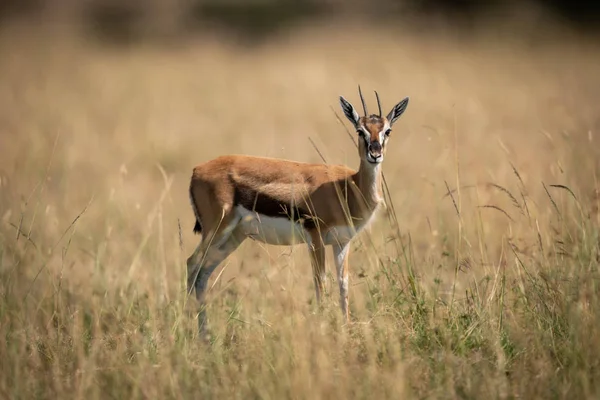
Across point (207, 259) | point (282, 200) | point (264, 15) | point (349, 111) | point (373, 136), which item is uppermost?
point (264, 15)

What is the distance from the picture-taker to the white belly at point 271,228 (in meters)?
6.84

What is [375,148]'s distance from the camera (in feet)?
21.0

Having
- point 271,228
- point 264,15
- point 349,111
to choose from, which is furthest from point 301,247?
point 264,15

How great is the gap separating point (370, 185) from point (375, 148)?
21.4 inches

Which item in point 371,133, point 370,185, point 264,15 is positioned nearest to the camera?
point 371,133

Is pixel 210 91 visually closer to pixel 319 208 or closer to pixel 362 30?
pixel 362 30

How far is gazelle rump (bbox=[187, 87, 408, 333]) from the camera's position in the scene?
6.79 meters

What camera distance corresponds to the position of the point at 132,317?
6.15 meters

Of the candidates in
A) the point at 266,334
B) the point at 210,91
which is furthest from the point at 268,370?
the point at 210,91

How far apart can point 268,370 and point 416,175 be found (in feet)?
24.7

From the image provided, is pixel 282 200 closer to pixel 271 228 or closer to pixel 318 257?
pixel 271 228

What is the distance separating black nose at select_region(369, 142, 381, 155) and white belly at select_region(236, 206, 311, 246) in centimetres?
91

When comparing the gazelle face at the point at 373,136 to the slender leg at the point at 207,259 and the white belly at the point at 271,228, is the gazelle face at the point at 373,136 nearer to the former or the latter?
the white belly at the point at 271,228

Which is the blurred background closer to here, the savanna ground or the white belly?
the savanna ground
